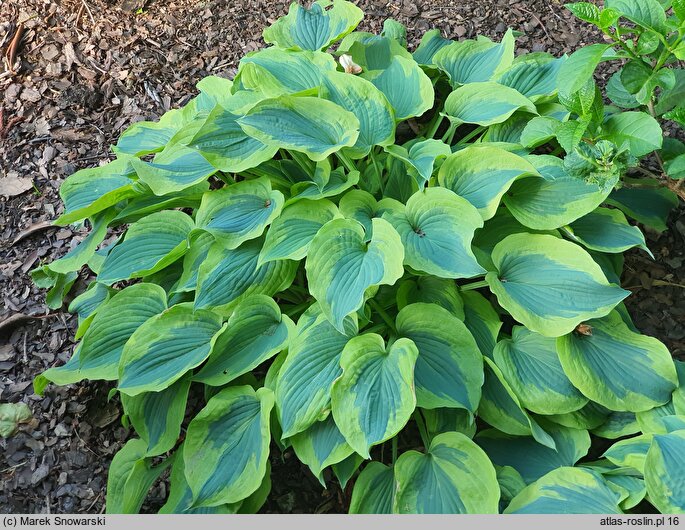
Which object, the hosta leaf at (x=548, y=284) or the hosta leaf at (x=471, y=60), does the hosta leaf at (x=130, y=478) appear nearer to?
the hosta leaf at (x=548, y=284)

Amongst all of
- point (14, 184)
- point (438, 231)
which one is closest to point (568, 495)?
point (438, 231)

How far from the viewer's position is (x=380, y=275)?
1487mm

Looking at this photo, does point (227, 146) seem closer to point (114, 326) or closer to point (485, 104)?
point (114, 326)

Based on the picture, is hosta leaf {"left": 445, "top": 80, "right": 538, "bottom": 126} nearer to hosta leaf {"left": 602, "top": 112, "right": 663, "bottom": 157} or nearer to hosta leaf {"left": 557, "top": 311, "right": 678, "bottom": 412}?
hosta leaf {"left": 602, "top": 112, "right": 663, "bottom": 157}

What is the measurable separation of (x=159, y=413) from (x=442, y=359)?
0.80 metres

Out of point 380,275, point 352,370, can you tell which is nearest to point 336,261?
point 380,275

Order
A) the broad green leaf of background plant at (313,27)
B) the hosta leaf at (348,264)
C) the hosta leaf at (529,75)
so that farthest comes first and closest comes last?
the broad green leaf of background plant at (313,27)
the hosta leaf at (529,75)
the hosta leaf at (348,264)

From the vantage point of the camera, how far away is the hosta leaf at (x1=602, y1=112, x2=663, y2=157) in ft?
5.70

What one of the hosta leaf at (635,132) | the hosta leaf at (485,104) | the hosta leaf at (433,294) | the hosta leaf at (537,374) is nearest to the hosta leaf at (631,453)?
the hosta leaf at (537,374)

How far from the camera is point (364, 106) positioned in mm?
1867

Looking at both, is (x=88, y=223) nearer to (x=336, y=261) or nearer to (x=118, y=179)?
(x=118, y=179)

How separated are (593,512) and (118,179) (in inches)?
69.4

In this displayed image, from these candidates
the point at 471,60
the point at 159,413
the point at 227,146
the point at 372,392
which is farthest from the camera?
the point at 471,60

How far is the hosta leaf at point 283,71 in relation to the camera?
1982mm
